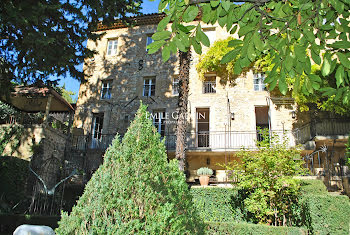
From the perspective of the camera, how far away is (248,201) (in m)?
9.81

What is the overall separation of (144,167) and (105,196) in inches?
22.7

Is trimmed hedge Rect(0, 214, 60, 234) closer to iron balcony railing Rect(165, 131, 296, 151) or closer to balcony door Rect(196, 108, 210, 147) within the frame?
iron balcony railing Rect(165, 131, 296, 151)

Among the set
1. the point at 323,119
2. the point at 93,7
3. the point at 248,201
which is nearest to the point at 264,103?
the point at 323,119

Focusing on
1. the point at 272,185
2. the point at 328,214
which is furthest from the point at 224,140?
the point at 328,214

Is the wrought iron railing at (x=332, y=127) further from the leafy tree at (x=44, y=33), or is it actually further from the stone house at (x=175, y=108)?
the leafy tree at (x=44, y=33)

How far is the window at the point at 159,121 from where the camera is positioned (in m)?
18.7

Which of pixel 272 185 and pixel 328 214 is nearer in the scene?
pixel 328 214

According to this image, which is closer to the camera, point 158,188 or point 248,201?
point 158,188

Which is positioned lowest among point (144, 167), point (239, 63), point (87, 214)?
point (87, 214)

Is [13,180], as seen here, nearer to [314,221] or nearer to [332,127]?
[314,221]

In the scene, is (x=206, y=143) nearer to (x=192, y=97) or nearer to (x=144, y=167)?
(x=192, y=97)

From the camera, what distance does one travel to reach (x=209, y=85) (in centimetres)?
1873

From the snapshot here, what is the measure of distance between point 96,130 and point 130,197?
677 inches

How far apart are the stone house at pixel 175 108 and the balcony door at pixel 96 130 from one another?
63mm
